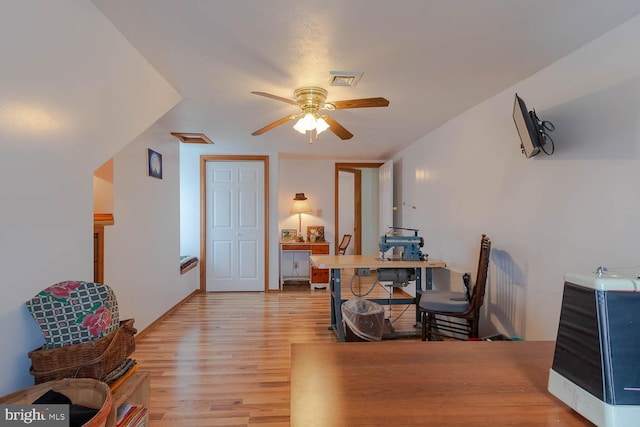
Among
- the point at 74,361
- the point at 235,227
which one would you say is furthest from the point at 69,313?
the point at 235,227

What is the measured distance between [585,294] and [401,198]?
15.3 ft

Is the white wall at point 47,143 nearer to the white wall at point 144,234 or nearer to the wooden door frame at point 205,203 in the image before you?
the white wall at point 144,234

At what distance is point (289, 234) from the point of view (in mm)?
6070

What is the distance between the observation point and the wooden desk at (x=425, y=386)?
29.8 inches

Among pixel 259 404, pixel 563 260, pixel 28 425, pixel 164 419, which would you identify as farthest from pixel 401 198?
pixel 28 425

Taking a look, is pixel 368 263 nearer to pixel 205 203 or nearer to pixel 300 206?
pixel 300 206

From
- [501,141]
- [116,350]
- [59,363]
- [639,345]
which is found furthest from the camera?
[501,141]

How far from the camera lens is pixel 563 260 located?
84.3 inches

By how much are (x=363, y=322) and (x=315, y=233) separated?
9.89 feet

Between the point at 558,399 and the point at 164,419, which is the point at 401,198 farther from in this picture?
the point at 558,399

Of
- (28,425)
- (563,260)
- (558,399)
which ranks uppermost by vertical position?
(563,260)

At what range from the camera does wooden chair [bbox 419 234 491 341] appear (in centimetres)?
266

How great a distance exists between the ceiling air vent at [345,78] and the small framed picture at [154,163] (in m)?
2.20

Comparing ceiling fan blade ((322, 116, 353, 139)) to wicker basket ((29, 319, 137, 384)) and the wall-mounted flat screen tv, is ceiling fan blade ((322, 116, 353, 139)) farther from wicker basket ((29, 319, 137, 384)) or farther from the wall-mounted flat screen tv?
wicker basket ((29, 319, 137, 384))
